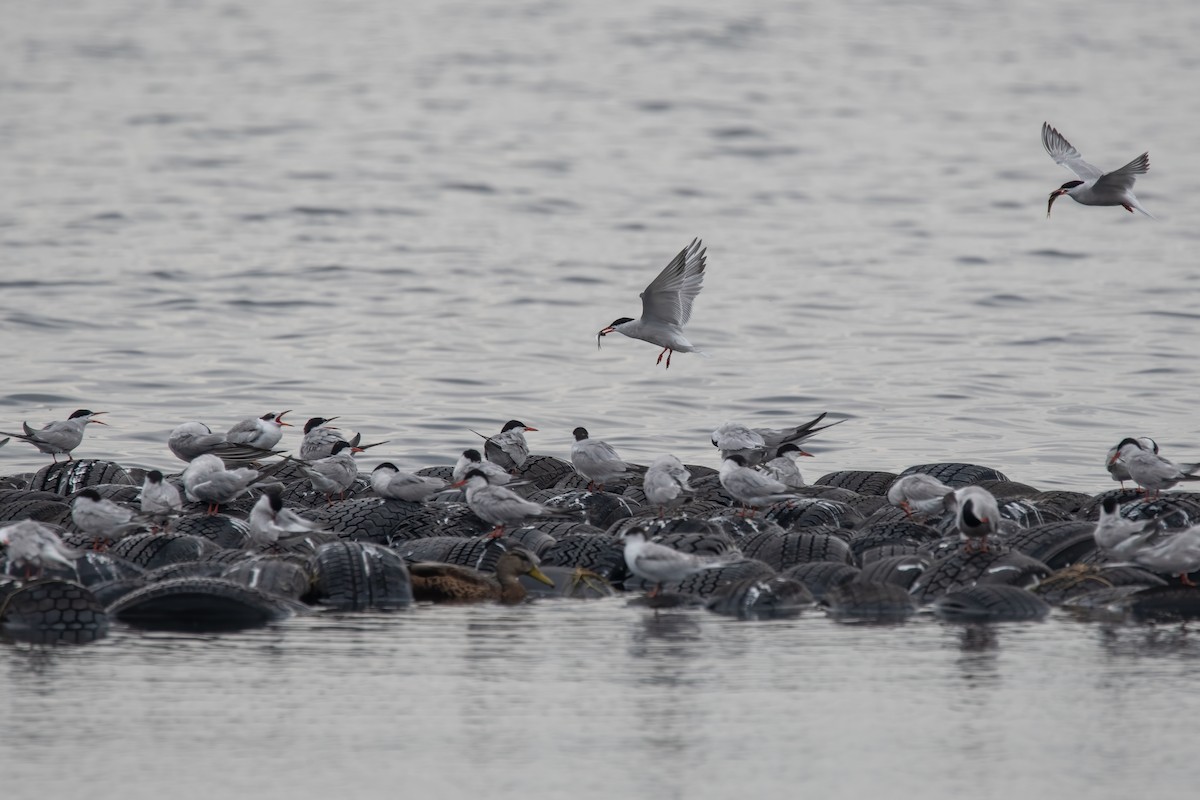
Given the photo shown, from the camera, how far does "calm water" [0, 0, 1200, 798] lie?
27.9 ft

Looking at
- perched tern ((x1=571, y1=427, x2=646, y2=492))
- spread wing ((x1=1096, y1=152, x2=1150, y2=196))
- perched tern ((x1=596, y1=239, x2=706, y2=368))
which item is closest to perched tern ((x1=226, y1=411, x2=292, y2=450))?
perched tern ((x1=571, y1=427, x2=646, y2=492))

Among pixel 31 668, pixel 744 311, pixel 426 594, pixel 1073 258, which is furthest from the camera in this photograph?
pixel 1073 258

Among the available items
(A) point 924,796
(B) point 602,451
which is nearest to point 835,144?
(B) point 602,451

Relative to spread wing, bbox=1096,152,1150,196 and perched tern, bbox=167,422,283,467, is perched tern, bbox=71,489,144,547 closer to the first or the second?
perched tern, bbox=167,422,283,467

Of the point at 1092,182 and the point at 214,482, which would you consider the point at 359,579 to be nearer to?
the point at 214,482

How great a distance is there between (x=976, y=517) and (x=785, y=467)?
3936 mm

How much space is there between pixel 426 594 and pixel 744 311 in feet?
65.2

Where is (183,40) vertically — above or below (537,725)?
above

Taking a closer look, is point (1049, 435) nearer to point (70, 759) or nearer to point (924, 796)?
point (924, 796)

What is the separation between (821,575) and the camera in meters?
11.7

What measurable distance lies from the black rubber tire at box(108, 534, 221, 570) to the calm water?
168 cm

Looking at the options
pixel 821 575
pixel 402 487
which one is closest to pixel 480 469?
pixel 402 487

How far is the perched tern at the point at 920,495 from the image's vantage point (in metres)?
13.4

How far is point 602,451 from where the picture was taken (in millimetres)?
15141
